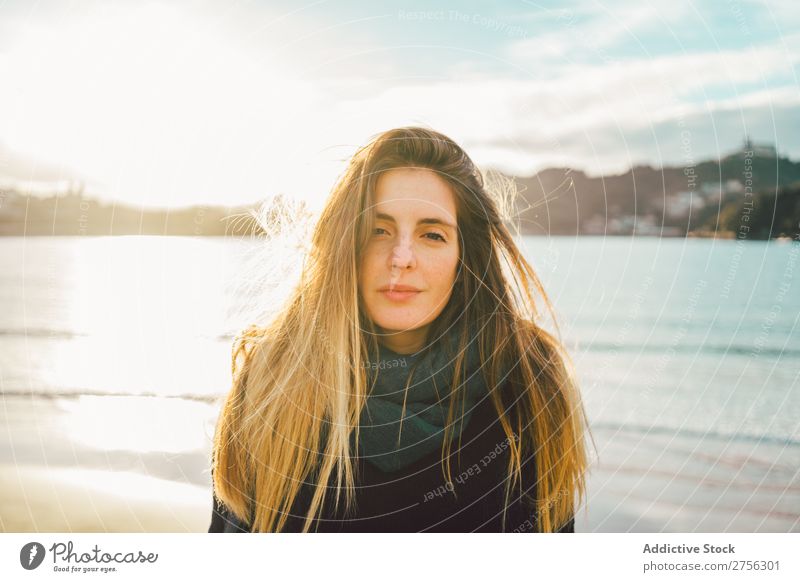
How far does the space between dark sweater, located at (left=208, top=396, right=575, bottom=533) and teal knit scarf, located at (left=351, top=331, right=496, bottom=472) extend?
4 cm

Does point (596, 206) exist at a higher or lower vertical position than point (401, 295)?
higher

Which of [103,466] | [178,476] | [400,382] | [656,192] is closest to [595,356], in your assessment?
[656,192]

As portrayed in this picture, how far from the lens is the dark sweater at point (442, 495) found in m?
2.73

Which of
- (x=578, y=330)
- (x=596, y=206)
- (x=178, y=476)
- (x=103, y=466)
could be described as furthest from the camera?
(x=578, y=330)

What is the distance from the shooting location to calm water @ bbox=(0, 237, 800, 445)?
745 centimetres

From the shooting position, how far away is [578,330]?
1138 centimetres

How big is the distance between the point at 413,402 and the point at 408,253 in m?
0.55

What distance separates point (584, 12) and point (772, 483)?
372 cm

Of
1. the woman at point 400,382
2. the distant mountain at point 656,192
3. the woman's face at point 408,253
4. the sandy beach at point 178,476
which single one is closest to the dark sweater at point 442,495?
the woman at point 400,382

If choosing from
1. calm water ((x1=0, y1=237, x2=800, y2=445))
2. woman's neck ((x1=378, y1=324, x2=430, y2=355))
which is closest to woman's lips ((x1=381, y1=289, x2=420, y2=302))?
woman's neck ((x1=378, y1=324, x2=430, y2=355))

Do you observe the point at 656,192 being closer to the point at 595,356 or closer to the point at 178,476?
the point at 595,356

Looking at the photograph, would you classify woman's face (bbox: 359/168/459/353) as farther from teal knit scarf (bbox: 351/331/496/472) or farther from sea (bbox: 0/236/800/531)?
sea (bbox: 0/236/800/531)

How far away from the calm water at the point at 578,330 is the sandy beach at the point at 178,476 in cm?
52

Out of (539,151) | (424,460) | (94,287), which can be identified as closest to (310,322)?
(424,460)
